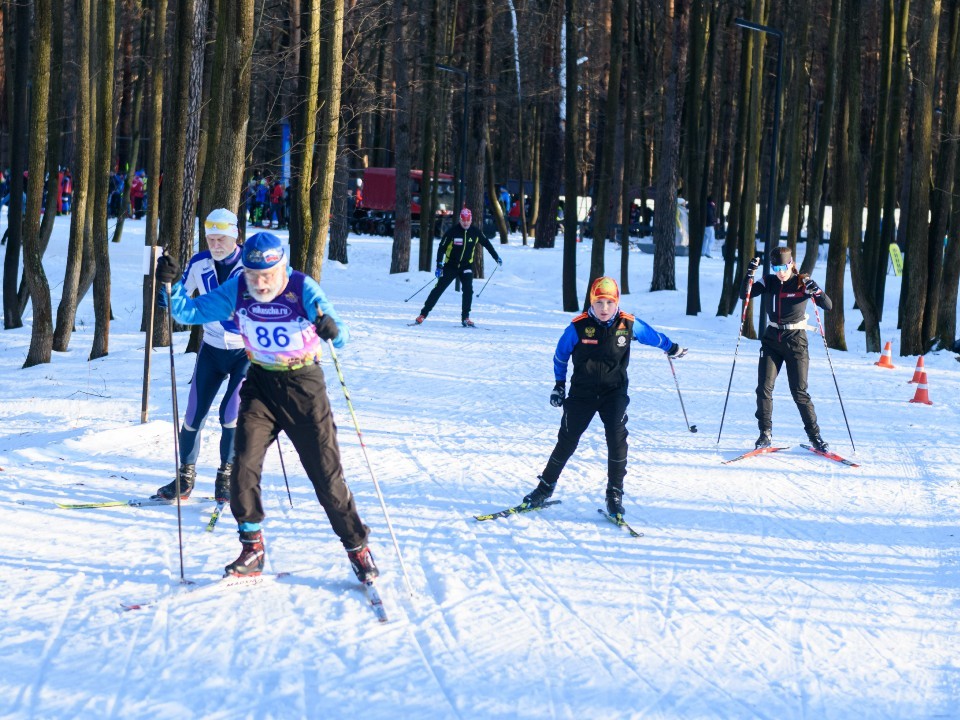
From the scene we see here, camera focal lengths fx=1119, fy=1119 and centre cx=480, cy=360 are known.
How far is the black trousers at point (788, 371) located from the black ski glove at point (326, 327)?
5788mm

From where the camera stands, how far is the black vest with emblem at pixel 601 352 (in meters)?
7.50

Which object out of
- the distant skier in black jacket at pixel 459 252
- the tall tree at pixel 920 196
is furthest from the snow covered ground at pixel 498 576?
the tall tree at pixel 920 196

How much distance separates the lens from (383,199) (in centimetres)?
4200

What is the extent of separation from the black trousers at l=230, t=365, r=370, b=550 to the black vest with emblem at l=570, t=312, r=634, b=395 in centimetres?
221

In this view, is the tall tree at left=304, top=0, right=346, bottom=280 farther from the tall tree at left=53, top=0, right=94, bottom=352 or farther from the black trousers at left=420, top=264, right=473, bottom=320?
the tall tree at left=53, top=0, right=94, bottom=352

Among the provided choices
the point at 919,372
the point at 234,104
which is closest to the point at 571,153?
the point at 919,372

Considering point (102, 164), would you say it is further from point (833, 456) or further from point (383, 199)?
point (383, 199)

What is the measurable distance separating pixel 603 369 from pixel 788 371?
3571 millimetres

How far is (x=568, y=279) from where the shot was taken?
911 inches

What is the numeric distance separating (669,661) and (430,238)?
Answer: 2375cm

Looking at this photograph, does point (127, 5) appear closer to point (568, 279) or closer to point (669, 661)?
point (568, 279)

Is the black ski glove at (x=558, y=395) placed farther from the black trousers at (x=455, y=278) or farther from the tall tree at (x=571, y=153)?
the tall tree at (x=571, y=153)

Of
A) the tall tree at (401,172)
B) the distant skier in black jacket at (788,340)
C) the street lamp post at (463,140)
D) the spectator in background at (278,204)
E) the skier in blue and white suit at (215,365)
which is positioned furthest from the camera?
the spectator in background at (278,204)

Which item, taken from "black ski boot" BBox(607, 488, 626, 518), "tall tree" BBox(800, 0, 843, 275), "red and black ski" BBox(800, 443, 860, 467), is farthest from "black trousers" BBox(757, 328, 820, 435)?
"tall tree" BBox(800, 0, 843, 275)
